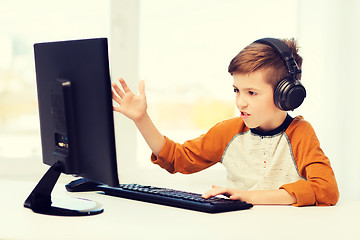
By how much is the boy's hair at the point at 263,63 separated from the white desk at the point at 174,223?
16.9 inches

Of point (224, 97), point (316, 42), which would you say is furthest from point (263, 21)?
point (224, 97)

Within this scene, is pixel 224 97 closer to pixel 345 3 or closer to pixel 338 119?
pixel 338 119

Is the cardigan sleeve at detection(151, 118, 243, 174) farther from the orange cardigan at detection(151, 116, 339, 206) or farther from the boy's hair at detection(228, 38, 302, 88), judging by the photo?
the boy's hair at detection(228, 38, 302, 88)

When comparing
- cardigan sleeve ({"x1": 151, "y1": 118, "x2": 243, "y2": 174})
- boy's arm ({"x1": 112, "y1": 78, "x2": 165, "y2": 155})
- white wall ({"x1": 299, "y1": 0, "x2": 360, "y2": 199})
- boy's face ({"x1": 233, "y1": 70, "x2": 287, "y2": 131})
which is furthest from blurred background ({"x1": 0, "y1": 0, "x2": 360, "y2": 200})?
boy's face ({"x1": 233, "y1": 70, "x2": 287, "y2": 131})

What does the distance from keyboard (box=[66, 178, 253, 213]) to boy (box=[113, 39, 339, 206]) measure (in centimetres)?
10

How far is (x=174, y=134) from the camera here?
217 cm

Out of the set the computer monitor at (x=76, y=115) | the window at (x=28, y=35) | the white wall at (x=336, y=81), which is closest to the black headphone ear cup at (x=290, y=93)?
the computer monitor at (x=76, y=115)

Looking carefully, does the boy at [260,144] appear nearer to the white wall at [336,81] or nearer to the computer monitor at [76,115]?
the computer monitor at [76,115]

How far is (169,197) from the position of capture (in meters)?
1.16

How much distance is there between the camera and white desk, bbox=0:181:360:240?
0.86 metres

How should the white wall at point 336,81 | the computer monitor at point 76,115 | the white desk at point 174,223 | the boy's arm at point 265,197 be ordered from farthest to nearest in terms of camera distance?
the white wall at point 336,81 < the boy's arm at point 265,197 < the computer monitor at point 76,115 < the white desk at point 174,223

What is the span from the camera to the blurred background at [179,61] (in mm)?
2109

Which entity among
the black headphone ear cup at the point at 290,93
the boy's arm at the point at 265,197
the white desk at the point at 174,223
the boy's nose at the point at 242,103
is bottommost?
the boy's arm at the point at 265,197

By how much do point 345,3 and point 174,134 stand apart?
99cm
